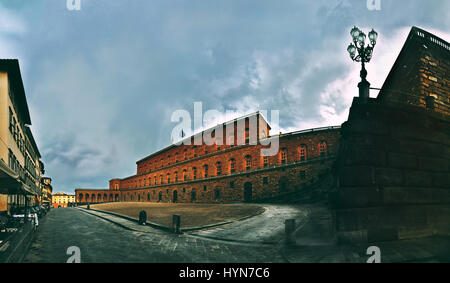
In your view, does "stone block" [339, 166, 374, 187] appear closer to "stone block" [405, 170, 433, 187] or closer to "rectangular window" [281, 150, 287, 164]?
"stone block" [405, 170, 433, 187]

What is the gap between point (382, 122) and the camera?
19.5 feet

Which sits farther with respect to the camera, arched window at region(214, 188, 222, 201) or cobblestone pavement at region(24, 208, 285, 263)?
arched window at region(214, 188, 222, 201)

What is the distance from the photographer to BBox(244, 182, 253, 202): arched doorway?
2443cm

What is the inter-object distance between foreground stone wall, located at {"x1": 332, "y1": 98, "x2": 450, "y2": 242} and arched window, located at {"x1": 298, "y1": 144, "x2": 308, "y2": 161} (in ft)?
48.9

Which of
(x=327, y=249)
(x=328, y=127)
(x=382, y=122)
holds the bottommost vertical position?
(x=327, y=249)

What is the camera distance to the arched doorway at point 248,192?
80.1 feet

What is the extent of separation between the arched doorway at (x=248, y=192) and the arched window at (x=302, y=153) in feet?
22.3

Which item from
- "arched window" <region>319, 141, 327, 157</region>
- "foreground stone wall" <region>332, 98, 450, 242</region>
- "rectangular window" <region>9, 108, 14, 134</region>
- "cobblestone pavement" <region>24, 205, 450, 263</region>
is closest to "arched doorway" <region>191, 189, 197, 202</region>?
"arched window" <region>319, 141, 327, 157</region>
